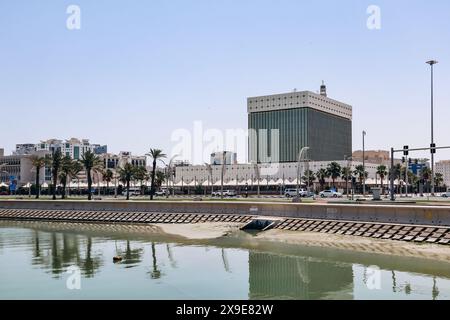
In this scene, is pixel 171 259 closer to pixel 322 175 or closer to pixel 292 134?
pixel 322 175

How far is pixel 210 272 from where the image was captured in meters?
34.3

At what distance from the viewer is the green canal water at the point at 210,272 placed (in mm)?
28469

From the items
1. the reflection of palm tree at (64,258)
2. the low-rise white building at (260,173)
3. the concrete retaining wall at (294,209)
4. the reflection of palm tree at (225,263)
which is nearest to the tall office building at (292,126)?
the low-rise white building at (260,173)

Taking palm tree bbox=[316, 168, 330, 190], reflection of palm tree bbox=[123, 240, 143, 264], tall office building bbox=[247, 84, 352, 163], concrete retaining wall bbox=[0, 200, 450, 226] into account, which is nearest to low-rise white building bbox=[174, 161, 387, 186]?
palm tree bbox=[316, 168, 330, 190]

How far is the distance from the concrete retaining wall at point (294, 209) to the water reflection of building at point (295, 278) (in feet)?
42.6

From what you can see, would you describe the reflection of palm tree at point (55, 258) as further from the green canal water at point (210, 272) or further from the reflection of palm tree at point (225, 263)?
the reflection of palm tree at point (225, 263)

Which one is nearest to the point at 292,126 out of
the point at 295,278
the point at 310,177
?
the point at 310,177

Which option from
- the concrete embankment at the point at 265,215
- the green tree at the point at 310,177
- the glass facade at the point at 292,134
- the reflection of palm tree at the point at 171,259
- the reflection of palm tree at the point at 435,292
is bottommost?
the reflection of palm tree at the point at 171,259

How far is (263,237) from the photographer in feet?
171

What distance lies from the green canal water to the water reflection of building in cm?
6
